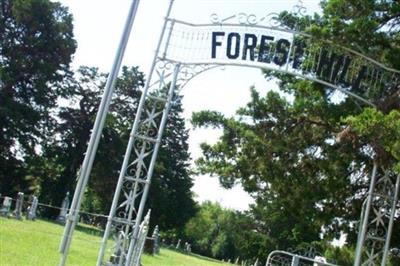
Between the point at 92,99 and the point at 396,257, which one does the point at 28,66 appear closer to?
the point at 92,99

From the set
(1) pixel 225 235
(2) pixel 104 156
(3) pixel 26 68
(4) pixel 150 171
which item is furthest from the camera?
(1) pixel 225 235

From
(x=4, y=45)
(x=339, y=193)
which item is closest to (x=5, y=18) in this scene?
(x=4, y=45)

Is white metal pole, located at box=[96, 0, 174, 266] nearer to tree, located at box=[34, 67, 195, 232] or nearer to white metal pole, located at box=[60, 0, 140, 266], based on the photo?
white metal pole, located at box=[60, 0, 140, 266]

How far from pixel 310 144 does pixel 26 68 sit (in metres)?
27.0

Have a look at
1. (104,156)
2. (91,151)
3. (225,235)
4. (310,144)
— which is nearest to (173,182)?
(104,156)

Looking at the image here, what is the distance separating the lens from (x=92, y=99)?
41.6 meters

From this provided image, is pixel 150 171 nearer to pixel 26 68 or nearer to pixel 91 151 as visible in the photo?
pixel 91 151

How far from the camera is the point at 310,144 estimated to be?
12.6 meters

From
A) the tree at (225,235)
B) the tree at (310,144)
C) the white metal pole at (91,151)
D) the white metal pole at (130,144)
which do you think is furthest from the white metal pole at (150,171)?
the tree at (225,235)

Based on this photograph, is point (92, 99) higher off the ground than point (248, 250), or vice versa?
point (92, 99)

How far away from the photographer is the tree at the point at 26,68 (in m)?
35.0

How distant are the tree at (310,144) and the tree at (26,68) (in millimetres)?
23805

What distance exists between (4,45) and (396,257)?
28887 millimetres

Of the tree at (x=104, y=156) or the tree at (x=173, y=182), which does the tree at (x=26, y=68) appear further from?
the tree at (x=173, y=182)
